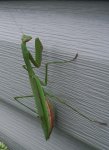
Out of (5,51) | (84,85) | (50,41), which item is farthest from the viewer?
(5,51)

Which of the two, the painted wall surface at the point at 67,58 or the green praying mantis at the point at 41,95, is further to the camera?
the green praying mantis at the point at 41,95

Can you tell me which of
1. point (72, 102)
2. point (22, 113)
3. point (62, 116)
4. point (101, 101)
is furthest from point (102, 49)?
point (22, 113)

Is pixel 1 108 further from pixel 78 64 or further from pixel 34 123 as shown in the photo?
pixel 78 64

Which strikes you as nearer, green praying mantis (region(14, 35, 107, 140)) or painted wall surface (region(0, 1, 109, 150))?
painted wall surface (region(0, 1, 109, 150))

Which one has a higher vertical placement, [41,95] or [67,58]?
[67,58]

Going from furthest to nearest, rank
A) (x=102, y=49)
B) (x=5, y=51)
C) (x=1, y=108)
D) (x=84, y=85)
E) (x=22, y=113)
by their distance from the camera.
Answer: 1. (x=1, y=108)
2. (x=22, y=113)
3. (x=5, y=51)
4. (x=84, y=85)
5. (x=102, y=49)

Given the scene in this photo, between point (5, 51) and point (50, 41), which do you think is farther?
point (5, 51)

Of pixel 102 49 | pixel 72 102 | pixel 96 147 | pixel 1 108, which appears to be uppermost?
pixel 102 49

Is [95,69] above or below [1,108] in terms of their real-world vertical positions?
above
